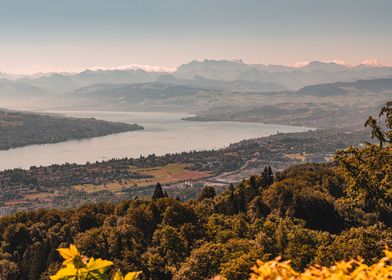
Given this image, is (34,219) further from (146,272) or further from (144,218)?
(146,272)

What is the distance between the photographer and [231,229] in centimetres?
5147

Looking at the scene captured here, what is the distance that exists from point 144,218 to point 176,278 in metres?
20.0

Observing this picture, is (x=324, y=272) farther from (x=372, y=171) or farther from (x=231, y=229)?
(x=231, y=229)

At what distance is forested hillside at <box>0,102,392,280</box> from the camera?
19.3 meters

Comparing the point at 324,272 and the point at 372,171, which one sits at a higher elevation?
the point at 324,272

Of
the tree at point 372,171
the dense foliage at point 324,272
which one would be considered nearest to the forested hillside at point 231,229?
the tree at point 372,171

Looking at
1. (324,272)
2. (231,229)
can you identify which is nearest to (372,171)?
(324,272)

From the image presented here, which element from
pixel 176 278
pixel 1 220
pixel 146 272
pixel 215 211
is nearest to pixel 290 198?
pixel 215 211

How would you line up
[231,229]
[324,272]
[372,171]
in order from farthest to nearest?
1. [231,229]
2. [372,171]
3. [324,272]

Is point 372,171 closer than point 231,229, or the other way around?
point 372,171

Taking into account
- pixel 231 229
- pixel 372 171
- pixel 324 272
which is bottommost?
pixel 231 229

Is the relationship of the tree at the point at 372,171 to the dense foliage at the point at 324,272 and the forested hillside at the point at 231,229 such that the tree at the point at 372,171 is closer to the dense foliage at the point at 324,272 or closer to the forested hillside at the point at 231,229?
the forested hillside at the point at 231,229

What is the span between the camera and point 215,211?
68562 millimetres

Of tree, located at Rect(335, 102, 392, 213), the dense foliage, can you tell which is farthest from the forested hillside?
Answer: the dense foliage
